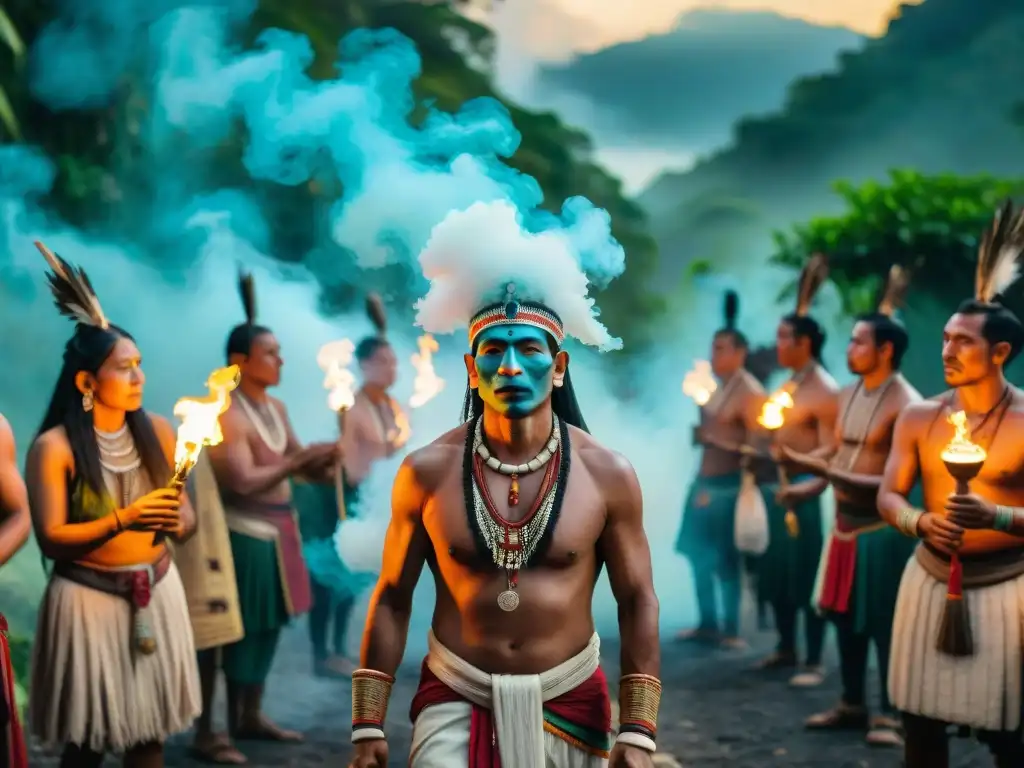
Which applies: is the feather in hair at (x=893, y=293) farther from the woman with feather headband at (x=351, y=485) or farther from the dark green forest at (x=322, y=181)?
the dark green forest at (x=322, y=181)

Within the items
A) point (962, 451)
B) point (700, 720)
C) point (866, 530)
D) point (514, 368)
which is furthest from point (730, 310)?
point (514, 368)

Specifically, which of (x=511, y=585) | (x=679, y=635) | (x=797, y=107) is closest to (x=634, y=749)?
(x=511, y=585)

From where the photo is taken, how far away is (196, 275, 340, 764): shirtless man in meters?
6.43

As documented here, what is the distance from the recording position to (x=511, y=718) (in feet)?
11.3

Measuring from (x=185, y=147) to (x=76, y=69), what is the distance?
3.24 feet

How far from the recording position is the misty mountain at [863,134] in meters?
11.5

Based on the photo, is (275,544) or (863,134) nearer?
(275,544)

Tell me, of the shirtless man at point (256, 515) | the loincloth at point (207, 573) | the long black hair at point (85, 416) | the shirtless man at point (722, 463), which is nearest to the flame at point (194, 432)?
the long black hair at point (85, 416)

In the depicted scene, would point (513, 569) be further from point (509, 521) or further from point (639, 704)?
point (639, 704)

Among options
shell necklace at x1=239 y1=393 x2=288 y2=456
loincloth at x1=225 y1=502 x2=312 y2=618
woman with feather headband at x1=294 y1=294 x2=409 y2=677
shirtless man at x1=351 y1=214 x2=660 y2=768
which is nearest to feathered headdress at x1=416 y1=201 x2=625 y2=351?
shirtless man at x1=351 y1=214 x2=660 y2=768

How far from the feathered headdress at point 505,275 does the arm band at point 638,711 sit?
3.37 feet

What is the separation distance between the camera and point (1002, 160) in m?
11.3

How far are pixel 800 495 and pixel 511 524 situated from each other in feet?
13.5

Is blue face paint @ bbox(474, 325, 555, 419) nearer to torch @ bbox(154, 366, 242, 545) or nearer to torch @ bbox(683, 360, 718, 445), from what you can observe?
torch @ bbox(154, 366, 242, 545)
